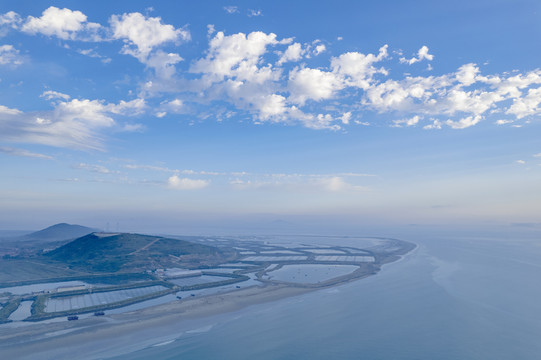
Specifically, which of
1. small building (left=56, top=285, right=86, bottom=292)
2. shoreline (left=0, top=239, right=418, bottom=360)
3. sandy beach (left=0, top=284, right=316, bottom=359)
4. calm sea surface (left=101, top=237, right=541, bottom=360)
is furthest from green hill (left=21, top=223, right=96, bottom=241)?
calm sea surface (left=101, top=237, right=541, bottom=360)

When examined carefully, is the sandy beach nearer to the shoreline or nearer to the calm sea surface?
the shoreline

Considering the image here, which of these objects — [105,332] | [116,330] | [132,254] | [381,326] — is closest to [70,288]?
[105,332]

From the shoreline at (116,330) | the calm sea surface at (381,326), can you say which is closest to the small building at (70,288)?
the shoreline at (116,330)

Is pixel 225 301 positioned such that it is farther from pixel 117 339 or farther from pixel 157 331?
pixel 117 339

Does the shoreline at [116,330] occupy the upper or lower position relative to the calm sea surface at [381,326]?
upper

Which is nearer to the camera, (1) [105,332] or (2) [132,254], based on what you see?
(1) [105,332]

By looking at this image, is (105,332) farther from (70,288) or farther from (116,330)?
(70,288)

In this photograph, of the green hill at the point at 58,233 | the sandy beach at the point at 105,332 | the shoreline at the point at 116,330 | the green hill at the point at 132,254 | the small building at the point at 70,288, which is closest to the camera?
the sandy beach at the point at 105,332

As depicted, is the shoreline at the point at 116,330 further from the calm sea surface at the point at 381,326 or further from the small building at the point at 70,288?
the small building at the point at 70,288
